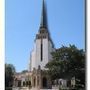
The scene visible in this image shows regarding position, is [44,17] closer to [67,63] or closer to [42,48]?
[42,48]

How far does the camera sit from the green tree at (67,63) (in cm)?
147

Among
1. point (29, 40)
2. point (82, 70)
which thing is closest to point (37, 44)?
point (29, 40)

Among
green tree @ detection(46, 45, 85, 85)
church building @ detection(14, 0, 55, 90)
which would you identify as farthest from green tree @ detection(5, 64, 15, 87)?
green tree @ detection(46, 45, 85, 85)

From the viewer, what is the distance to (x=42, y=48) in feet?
5.13

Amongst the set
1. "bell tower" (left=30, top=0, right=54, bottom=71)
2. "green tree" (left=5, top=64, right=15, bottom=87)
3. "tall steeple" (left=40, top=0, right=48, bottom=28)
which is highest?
"tall steeple" (left=40, top=0, right=48, bottom=28)

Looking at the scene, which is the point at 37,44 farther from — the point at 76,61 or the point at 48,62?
the point at 76,61

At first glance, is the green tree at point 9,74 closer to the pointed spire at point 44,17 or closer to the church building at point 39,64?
the church building at point 39,64

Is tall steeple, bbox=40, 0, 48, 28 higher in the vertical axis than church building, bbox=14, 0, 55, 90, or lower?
higher

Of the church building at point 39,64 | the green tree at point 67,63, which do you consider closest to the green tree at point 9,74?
the church building at point 39,64

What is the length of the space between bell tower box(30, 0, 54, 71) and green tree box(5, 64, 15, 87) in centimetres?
12

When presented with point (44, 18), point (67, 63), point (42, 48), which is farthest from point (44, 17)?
Answer: point (67, 63)

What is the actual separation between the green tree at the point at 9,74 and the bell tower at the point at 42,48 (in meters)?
0.12

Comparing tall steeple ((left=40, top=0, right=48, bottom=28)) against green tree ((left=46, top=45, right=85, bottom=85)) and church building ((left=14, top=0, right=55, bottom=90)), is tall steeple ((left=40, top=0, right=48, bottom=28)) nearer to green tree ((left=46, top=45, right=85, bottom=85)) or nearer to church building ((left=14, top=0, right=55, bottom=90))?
church building ((left=14, top=0, right=55, bottom=90))

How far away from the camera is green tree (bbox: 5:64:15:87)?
1512 mm
